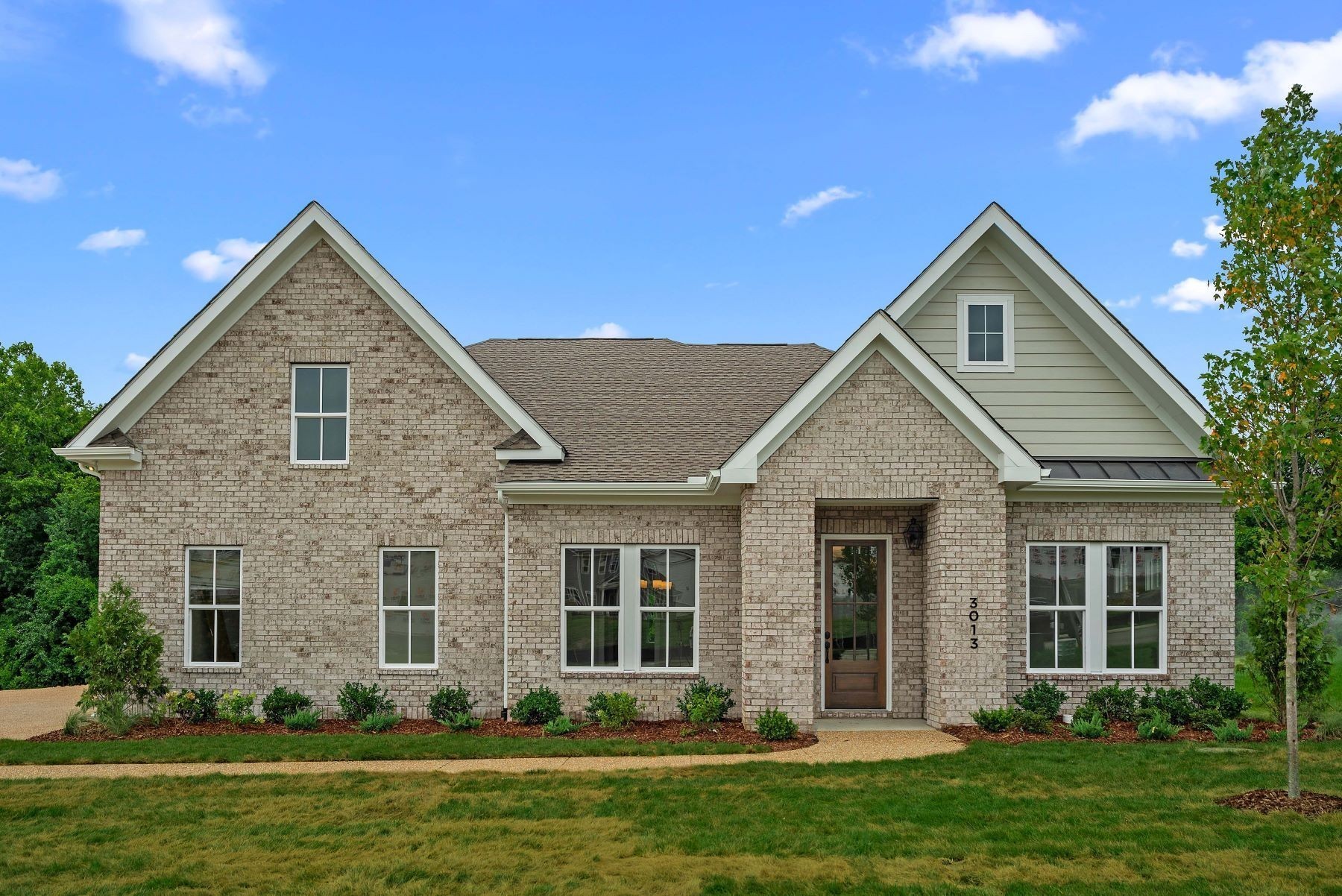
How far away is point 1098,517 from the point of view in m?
15.1

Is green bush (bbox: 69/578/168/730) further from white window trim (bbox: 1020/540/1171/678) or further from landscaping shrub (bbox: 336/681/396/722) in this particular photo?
white window trim (bbox: 1020/540/1171/678)

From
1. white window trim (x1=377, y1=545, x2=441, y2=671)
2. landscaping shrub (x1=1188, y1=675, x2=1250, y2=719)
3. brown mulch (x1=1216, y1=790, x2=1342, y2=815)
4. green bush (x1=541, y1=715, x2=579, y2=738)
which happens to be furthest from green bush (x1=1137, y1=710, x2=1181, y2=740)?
white window trim (x1=377, y1=545, x2=441, y2=671)

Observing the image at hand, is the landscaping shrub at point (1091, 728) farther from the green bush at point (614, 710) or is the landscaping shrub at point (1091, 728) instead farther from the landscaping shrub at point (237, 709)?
the landscaping shrub at point (237, 709)

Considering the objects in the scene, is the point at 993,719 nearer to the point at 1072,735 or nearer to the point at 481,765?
the point at 1072,735

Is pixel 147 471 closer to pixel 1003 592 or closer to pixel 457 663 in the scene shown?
pixel 457 663

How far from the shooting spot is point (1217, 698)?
14.5 m

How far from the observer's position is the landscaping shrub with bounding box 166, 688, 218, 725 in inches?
583

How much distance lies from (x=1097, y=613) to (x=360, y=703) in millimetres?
10498

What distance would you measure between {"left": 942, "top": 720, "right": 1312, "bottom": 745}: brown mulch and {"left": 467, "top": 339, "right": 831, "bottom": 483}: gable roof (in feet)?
15.5

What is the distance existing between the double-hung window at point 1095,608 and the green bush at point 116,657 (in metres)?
12.2

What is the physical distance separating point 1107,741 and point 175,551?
43.0 ft

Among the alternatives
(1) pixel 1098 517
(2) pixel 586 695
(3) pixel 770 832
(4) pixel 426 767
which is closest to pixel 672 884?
(3) pixel 770 832

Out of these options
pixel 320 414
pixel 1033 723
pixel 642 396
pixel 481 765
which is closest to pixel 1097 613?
pixel 1033 723

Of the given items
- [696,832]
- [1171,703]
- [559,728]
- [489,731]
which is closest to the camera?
[696,832]
